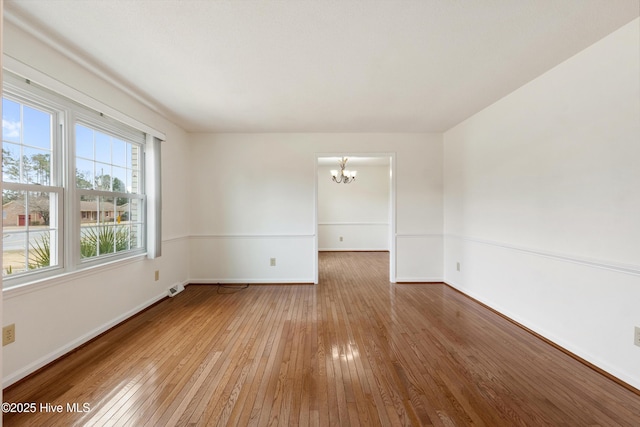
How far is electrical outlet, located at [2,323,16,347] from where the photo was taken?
1835 mm

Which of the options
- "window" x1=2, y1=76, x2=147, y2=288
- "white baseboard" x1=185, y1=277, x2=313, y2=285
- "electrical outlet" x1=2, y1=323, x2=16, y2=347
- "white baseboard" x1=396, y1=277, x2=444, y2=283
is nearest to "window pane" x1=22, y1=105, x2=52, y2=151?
"window" x1=2, y1=76, x2=147, y2=288

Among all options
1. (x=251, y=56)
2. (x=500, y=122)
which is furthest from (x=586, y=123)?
(x=251, y=56)

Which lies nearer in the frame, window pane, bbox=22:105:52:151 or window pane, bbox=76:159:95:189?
window pane, bbox=22:105:52:151

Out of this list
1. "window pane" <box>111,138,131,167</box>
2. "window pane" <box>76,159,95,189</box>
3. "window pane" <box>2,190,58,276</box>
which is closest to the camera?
"window pane" <box>2,190,58,276</box>

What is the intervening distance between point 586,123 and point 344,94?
6.82ft

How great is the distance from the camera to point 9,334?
6.13 feet

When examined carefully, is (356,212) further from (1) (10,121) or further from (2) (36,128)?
(1) (10,121)

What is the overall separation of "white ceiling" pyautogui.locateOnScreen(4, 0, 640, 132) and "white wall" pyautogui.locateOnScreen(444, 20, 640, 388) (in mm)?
285

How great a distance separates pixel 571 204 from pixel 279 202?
11.3ft

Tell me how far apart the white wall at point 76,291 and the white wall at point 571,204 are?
413 cm

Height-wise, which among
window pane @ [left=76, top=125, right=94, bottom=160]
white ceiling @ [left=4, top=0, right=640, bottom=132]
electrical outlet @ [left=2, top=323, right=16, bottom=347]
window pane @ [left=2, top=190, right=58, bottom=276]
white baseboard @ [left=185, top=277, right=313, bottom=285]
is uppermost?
white ceiling @ [left=4, top=0, right=640, bottom=132]

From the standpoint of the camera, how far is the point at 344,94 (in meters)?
2.92

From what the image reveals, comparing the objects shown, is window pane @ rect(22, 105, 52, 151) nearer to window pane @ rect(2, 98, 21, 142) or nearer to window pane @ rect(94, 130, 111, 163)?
window pane @ rect(2, 98, 21, 142)

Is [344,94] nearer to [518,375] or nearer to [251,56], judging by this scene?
[251,56]
